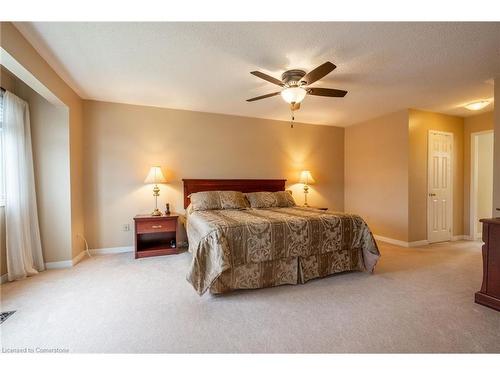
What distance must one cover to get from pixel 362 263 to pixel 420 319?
104cm

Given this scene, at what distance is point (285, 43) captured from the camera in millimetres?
2139

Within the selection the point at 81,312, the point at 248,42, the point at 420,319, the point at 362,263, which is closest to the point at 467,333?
the point at 420,319

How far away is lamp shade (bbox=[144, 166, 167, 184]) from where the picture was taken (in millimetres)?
3730

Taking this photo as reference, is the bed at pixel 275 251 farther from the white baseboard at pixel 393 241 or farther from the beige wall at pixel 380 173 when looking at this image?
the beige wall at pixel 380 173

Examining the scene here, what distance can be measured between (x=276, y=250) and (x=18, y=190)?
3082mm

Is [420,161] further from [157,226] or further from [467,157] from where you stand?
[157,226]

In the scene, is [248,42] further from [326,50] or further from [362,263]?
[362,263]

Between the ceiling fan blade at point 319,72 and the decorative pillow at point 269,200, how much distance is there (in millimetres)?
2164

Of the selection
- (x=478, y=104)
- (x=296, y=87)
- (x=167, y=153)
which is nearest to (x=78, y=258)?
(x=167, y=153)

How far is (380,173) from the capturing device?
462 cm

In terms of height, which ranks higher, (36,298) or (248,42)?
(248,42)

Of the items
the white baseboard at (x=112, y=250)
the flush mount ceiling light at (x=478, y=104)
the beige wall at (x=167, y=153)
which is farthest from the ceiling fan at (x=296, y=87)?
the white baseboard at (x=112, y=250)

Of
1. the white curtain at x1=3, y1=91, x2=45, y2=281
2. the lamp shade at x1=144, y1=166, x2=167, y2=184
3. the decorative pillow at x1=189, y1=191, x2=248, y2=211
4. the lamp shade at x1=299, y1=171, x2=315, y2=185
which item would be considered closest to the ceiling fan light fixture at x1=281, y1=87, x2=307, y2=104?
the decorative pillow at x1=189, y1=191, x2=248, y2=211

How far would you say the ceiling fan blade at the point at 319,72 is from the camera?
207 centimetres
